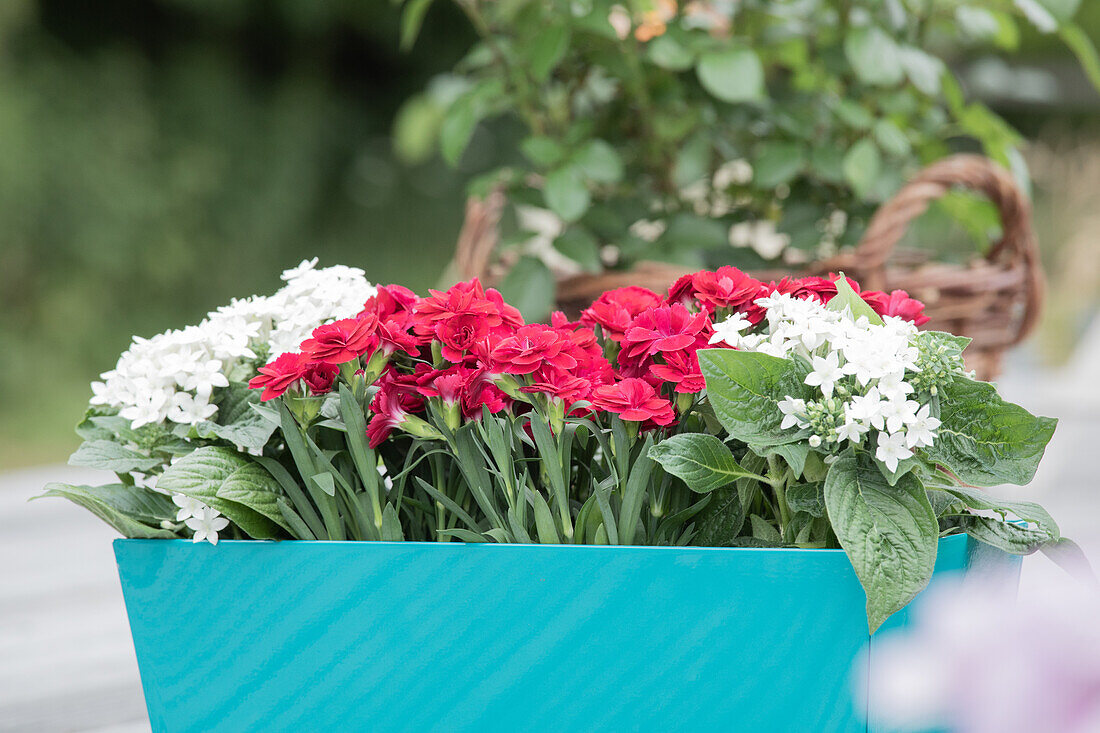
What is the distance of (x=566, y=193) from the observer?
1.04 m

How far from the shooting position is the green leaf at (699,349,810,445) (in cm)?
54

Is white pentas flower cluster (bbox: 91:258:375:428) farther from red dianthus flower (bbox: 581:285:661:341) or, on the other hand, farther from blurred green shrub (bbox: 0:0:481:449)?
blurred green shrub (bbox: 0:0:481:449)

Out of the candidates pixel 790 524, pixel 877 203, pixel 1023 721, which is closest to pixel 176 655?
pixel 790 524

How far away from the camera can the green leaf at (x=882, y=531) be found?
49cm

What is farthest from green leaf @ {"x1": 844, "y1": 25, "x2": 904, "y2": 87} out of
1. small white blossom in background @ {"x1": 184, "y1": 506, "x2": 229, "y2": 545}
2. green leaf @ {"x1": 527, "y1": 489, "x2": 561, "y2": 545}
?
small white blossom in background @ {"x1": 184, "y1": 506, "x2": 229, "y2": 545}

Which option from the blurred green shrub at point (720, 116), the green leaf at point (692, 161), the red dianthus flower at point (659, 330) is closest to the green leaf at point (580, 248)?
the blurred green shrub at point (720, 116)

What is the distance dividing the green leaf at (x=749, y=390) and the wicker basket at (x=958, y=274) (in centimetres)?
47

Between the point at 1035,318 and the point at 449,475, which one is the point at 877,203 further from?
the point at 449,475

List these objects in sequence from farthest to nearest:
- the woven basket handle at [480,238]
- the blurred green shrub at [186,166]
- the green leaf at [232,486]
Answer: the blurred green shrub at [186,166], the woven basket handle at [480,238], the green leaf at [232,486]

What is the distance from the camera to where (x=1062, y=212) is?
4.99m

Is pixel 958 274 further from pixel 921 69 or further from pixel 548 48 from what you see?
pixel 548 48

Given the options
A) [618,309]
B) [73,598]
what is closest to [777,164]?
[618,309]

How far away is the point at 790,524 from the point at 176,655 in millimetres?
405

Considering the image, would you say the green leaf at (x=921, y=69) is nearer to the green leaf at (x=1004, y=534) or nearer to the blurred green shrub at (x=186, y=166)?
the green leaf at (x=1004, y=534)
